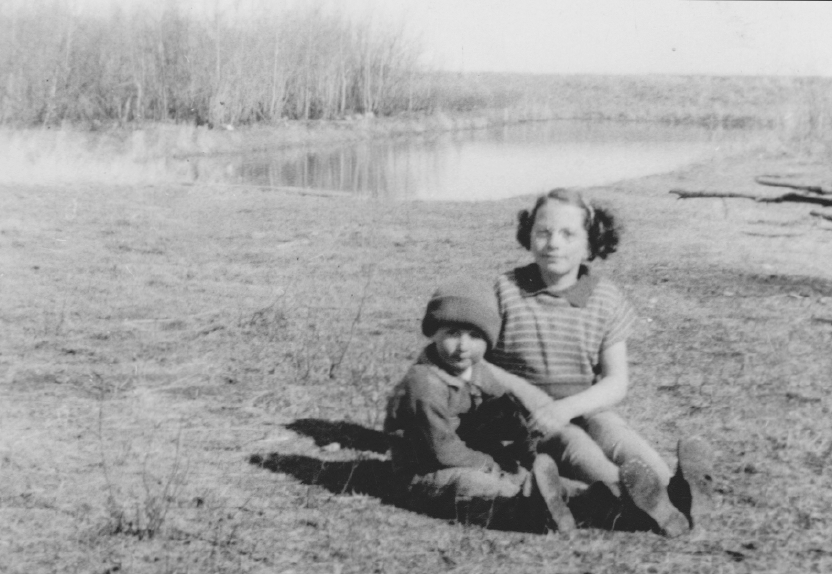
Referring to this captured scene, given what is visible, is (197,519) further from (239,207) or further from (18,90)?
(18,90)

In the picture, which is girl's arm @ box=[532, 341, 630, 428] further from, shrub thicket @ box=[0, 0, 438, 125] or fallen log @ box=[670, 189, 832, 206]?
shrub thicket @ box=[0, 0, 438, 125]

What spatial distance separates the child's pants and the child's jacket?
0.15 m

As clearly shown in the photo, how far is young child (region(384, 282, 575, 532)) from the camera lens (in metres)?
3.23

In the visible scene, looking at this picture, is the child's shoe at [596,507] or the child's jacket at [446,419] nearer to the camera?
the child's shoe at [596,507]

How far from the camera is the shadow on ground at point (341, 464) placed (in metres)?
3.62

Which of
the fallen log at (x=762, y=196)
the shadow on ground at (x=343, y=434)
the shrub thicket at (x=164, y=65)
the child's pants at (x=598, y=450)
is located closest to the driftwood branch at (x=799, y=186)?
the fallen log at (x=762, y=196)

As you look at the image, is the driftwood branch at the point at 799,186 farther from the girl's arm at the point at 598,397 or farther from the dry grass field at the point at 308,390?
the girl's arm at the point at 598,397

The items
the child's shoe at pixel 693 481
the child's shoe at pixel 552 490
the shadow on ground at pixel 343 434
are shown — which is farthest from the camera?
the shadow on ground at pixel 343 434

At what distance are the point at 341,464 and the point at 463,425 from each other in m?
0.66

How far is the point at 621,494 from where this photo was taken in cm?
312

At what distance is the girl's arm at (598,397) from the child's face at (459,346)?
0.89 ft

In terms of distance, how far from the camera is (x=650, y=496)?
10.0 feet

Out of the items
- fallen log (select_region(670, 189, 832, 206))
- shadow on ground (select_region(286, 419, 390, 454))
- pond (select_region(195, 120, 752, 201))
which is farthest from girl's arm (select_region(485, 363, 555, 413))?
pond (select_region(195, 120, 752, 201))

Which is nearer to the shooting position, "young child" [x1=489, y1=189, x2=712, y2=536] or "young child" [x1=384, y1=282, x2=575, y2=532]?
"young child" [x1=384, y1=282, x2=575, y2=532]
